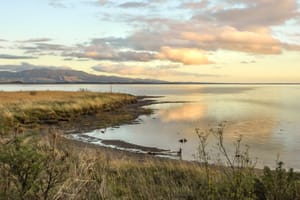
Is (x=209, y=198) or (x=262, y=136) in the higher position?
(x=209, y=198)

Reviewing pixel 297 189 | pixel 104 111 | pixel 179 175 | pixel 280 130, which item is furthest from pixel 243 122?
pixel 297 189

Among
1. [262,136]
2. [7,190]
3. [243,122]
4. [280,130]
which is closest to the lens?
[7,190]

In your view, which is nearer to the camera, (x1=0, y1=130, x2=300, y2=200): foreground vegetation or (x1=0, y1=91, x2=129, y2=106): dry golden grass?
(x1=0, y1=130, x2=300, y2=200): foreground vegetation

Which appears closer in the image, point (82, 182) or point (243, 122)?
point (82, 182)

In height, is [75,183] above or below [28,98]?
above

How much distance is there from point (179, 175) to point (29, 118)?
24.7 meters

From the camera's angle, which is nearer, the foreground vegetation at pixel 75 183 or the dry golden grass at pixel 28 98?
the foreground vegetation at pixel 75 183

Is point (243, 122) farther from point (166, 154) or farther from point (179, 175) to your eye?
point (179, 175)

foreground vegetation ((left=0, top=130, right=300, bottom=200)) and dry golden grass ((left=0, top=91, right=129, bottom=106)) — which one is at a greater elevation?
foreground vegetation ((left=0, top=130, right=300, bottom=200))

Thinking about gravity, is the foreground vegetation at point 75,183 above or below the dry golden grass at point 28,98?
above

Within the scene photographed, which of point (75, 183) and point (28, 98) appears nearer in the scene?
point (75, 183)

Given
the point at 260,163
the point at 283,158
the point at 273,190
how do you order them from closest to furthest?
the point at 273,190, the point at 260,163, the point at 283,158

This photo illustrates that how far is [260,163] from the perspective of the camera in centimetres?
1884

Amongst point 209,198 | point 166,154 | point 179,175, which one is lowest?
point 166,154
